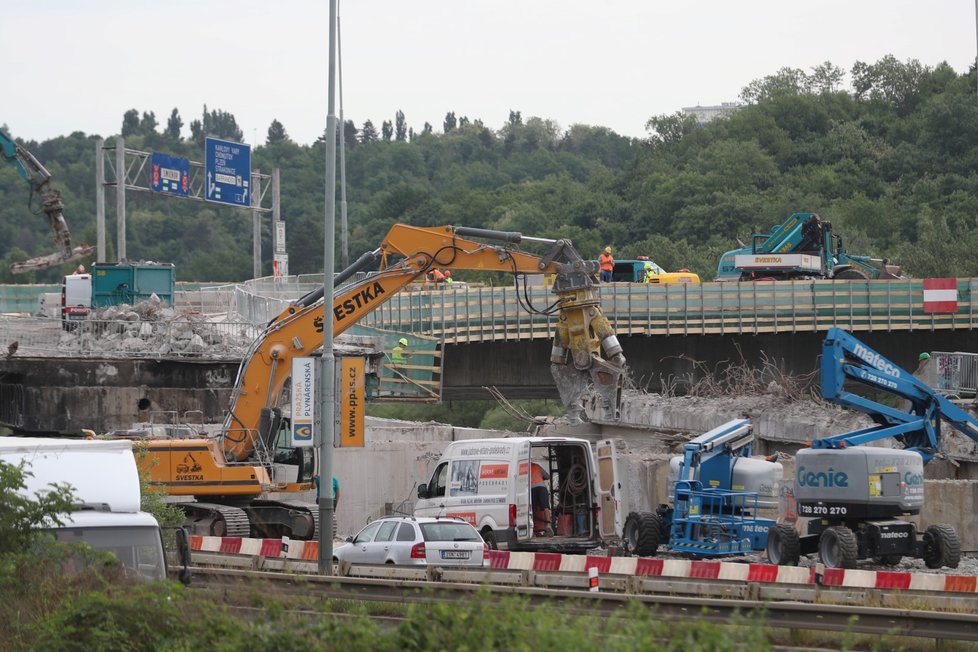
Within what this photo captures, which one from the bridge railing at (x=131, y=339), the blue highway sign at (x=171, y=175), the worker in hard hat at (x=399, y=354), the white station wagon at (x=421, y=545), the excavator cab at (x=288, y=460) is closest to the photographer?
the white station wagon at (x=421, y=545)

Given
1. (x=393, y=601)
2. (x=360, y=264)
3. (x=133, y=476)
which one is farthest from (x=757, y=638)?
(x=360, y=264)

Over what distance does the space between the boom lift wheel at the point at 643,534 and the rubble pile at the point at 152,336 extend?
1704 centimetres

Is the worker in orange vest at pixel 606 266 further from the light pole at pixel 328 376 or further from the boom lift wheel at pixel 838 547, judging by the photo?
the boom lift wheel at pixel 838 547

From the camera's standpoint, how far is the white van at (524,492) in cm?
2214

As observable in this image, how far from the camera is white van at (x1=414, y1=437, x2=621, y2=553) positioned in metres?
22.1

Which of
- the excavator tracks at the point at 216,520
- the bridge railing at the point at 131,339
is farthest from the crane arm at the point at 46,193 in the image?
the excavator tracks at the point at 216,520

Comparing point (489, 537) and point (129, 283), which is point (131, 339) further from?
point (489, 537)

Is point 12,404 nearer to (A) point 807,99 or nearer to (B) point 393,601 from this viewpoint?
(B) point 393,601

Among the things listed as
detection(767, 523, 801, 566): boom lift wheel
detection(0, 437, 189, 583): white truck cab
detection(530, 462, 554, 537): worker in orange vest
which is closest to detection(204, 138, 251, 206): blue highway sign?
detection(530, 462, 554, 537): worker in orange vest

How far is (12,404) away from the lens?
1491 inches

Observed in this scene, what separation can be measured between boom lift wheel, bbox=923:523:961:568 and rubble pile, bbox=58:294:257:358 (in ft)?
69.9

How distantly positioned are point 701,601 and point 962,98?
273 feet

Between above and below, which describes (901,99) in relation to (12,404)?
above

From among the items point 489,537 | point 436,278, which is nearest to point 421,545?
point 489,537
